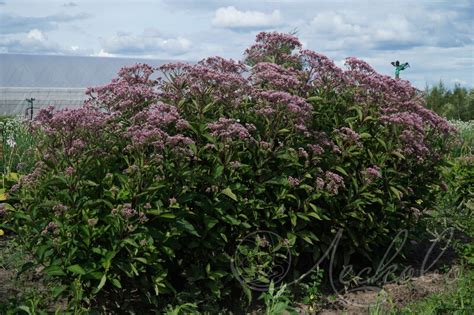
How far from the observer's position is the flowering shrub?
4.38 metres

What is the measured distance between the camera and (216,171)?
467 cm

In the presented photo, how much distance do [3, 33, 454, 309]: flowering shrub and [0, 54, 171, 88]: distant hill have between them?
18721 millimetres

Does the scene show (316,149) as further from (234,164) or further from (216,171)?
(216,171)

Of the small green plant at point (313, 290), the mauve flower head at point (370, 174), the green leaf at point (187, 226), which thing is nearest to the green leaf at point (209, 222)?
the green leaf at point (187, 226)

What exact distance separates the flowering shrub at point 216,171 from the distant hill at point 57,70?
1872cm

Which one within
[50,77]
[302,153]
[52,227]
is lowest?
[52,227]

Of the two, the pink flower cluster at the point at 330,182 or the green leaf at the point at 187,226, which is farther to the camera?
the pink flower cluster at the point at 330,182

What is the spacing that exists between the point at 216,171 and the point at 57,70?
22.8 meters

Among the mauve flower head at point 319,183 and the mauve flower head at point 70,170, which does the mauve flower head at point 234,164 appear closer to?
the mauve flower head at point 319,183

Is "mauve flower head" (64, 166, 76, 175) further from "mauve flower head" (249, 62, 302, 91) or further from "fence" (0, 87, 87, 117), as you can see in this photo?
"fence" (0, 87, 87, 117)

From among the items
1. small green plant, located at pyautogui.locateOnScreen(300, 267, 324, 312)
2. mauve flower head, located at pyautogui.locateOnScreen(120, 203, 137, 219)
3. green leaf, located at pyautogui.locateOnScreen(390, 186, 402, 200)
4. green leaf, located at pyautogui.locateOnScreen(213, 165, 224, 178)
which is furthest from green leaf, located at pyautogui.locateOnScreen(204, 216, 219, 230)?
green leaf, located at pyautogui.locateOnScreen(390, 186, 402, 200)

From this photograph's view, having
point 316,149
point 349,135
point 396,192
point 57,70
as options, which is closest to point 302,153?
point 316,149

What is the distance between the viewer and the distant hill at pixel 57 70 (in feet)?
80.6

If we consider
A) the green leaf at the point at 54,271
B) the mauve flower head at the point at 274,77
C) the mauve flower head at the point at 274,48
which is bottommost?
the green leaf at the point at 54,271
